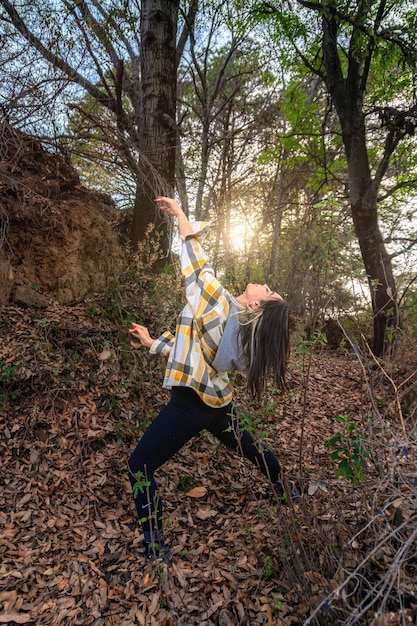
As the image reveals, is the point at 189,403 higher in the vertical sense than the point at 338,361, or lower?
higher

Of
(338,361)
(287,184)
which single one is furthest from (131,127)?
(287,184)

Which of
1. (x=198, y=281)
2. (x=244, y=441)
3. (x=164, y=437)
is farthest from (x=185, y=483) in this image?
(x=198, y=281)

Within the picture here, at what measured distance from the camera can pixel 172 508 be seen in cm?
290

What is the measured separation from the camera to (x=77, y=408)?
11.2 ft

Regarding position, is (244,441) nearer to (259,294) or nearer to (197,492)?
(197,492)

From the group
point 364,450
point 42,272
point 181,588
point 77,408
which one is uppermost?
point 42,272

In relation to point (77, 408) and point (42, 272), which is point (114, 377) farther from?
point (42, 272)

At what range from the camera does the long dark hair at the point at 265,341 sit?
2.12 m

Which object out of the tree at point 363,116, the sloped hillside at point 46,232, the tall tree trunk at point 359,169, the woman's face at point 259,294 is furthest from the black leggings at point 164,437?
the tall tree trunk at point 359,169

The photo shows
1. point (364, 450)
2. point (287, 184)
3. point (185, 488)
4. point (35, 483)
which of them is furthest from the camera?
point (287, 184)

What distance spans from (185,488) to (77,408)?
1.21m

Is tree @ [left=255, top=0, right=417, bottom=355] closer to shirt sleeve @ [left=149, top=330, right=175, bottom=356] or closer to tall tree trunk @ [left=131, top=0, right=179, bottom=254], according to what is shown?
tall tree trunk @ [left=131, top=0, right=179, bottom=254]

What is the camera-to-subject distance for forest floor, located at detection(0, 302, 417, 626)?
1.76m

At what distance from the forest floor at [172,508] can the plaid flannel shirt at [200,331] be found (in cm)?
31
